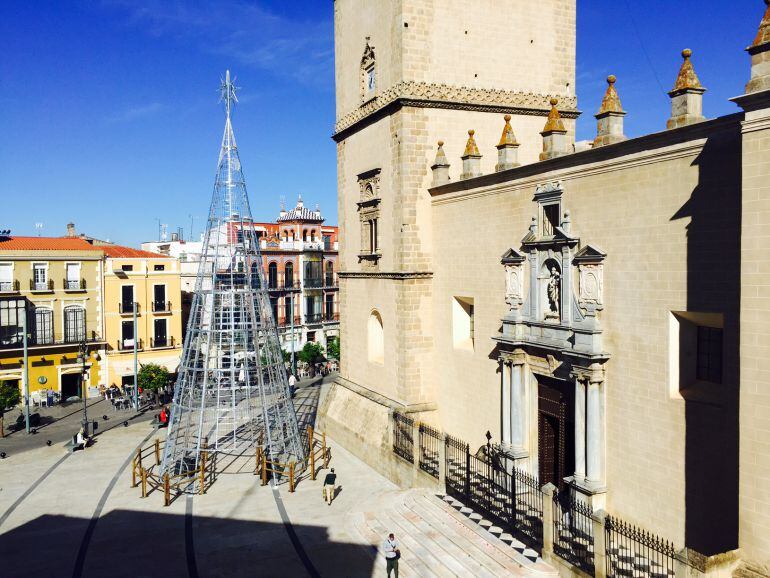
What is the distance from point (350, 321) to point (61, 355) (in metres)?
17.3

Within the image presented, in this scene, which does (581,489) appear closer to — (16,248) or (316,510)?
(316,510)

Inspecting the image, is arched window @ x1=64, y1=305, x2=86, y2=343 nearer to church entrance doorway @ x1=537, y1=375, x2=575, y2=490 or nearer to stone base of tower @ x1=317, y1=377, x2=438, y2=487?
stone base of tower @ x1=317, y1=377, x2=438, y2=487

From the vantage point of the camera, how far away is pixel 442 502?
14969 millimetres

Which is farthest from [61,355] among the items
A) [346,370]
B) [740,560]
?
[740,560]

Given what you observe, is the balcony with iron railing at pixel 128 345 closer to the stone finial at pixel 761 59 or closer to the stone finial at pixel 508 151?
the stone finial at pixel 508 151

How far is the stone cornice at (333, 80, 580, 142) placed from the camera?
18047 millimetres

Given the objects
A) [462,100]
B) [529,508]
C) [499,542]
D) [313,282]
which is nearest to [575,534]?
[529,508]

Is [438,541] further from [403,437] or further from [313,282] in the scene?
[313,282]

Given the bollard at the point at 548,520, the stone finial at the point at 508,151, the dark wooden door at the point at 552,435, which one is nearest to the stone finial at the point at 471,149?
the stone finial at the point at 508,151

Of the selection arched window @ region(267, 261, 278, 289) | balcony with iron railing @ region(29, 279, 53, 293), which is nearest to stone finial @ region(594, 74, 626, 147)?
balcony with iron railing @ region(29, 279, 53, 293)

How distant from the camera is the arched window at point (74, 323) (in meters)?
31.7

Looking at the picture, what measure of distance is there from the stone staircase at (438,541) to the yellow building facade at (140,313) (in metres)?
20.9

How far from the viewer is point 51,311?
31.3 metres

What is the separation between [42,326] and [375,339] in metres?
19.0
